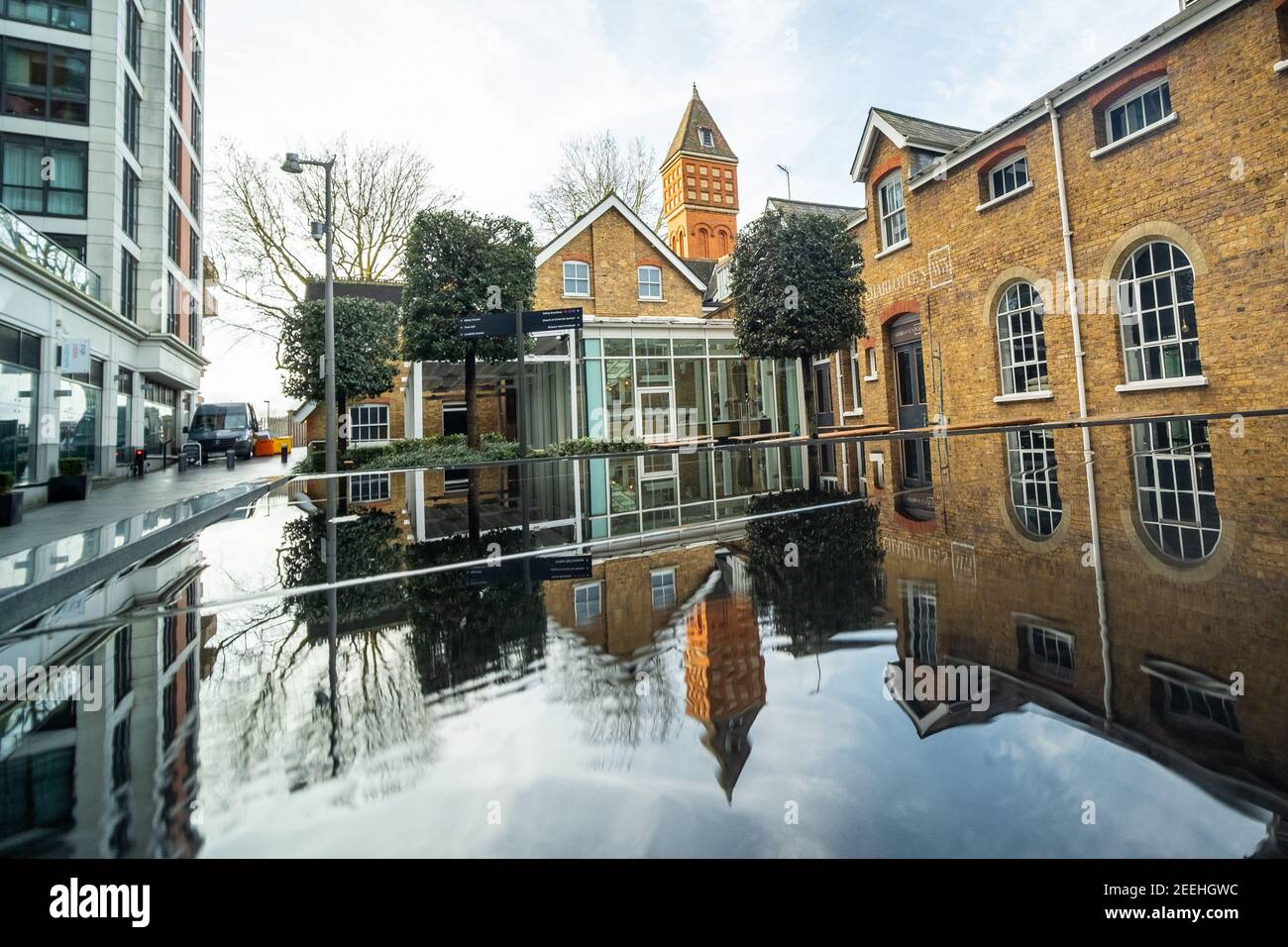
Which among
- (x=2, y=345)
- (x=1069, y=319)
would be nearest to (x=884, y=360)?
(x=1069, y=319)

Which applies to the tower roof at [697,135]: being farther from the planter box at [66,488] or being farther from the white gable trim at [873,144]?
the planter box at [66,488]

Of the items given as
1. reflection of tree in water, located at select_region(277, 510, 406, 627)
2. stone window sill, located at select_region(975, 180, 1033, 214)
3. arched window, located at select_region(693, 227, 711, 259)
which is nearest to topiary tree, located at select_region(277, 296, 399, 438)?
reflection of tree in water, located at select_region(277, 510, 406, 627)

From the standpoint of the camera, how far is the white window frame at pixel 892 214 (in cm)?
1836

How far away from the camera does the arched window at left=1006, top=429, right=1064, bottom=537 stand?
4637 mm

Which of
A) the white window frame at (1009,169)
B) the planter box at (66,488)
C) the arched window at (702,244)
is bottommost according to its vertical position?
the planter box at (66,488)

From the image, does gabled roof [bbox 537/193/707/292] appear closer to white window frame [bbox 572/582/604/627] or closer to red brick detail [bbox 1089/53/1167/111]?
red brick detail [bbox 1089/53/1167/111]

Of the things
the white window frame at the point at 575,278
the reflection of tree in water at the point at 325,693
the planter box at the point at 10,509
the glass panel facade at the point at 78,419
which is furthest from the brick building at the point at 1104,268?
the glass panel facade at the point at 78,419

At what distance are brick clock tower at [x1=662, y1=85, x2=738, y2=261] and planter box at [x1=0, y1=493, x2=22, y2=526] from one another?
44235mm

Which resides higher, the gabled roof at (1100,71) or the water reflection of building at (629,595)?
the gabled roof at (1100,71)

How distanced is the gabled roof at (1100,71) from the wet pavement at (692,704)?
456 inches

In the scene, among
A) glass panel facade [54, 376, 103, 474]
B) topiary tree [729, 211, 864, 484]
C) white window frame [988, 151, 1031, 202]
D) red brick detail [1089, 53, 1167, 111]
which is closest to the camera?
red brick detail [1089, 53, 1167, 111]

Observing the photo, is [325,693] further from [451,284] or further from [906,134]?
[906,134]

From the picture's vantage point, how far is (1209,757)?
148 centimetres
